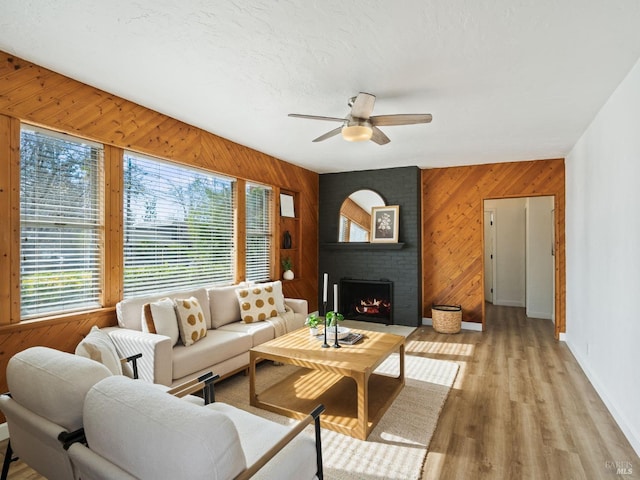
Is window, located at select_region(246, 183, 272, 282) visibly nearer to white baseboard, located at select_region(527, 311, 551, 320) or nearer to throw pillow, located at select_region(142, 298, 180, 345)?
throw pillow, located at select_region(142, 298, 180, 345)

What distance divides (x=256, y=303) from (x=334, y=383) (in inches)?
51.7

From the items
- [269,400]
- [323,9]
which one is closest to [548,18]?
[323,9]

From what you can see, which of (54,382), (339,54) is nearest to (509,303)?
(339,54)

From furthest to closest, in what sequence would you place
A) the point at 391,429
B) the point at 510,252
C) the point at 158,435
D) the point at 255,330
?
the point at 510,252, the point at 255,330, the point at 391,429, the point at 158,435

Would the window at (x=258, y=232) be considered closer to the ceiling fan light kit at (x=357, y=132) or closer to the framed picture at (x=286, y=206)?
the framed picture at (x=286, y=206)

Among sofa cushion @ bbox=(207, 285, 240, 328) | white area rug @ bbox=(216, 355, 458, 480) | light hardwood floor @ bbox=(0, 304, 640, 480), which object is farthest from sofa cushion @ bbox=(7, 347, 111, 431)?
sofa cushion @ bbox=(207, 285, 240, 328)

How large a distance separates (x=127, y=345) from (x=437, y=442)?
2434 mm

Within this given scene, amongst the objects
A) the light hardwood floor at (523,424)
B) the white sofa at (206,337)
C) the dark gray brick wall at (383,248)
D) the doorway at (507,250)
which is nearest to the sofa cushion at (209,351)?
the white sofa at (206,337)

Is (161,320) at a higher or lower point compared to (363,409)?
higher

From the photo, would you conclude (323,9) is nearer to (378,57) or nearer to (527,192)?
(378,57)

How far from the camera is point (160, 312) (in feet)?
10.2

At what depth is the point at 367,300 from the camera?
6.36m

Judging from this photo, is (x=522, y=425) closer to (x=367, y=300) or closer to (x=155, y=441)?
(x=155, y=441)

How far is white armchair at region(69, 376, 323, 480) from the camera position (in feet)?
3.53
